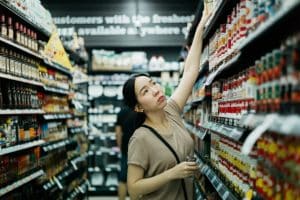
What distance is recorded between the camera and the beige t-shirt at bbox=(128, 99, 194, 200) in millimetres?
2730

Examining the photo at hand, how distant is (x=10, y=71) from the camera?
13.4 feet

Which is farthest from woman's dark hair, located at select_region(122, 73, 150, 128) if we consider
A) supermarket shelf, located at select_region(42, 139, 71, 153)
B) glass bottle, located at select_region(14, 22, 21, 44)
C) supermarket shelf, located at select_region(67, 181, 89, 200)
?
supermarket shelf, located at select_region(67, 181, 89, 200)

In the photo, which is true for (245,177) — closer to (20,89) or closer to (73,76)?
(20,89)

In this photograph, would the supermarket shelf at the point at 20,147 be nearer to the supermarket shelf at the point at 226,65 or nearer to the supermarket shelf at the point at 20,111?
the supermarket shelf at the point at 20,111

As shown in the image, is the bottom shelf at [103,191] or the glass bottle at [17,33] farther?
the bottom shelf at [103,191]

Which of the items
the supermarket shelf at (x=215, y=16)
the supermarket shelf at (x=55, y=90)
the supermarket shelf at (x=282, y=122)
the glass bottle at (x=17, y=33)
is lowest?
the supermarket shelf at (x=282, y=122)

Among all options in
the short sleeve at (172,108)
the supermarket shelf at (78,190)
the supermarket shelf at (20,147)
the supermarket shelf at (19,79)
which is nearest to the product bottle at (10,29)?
the supermarket shelf at (19,79)

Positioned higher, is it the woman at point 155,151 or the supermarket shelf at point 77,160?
the woman at point 155,151

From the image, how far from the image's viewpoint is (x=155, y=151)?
9.02 feet

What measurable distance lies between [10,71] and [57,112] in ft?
6.78

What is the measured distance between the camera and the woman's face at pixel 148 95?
2.82m

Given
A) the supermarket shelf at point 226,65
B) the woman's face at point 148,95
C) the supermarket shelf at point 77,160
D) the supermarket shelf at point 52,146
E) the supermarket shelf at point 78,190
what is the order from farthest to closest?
the supermarket shelf at point 77,160 → the supermarket shelf at point 78,190 → the supermarket shelf at point 52,146 → the woman's face at point 148,95 → the supermarket shelf at point 226,65

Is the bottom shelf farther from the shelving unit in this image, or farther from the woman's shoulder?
the woman's shoulder

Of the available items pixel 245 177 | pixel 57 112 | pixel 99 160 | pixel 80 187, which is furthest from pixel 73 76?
pixel 245 177
